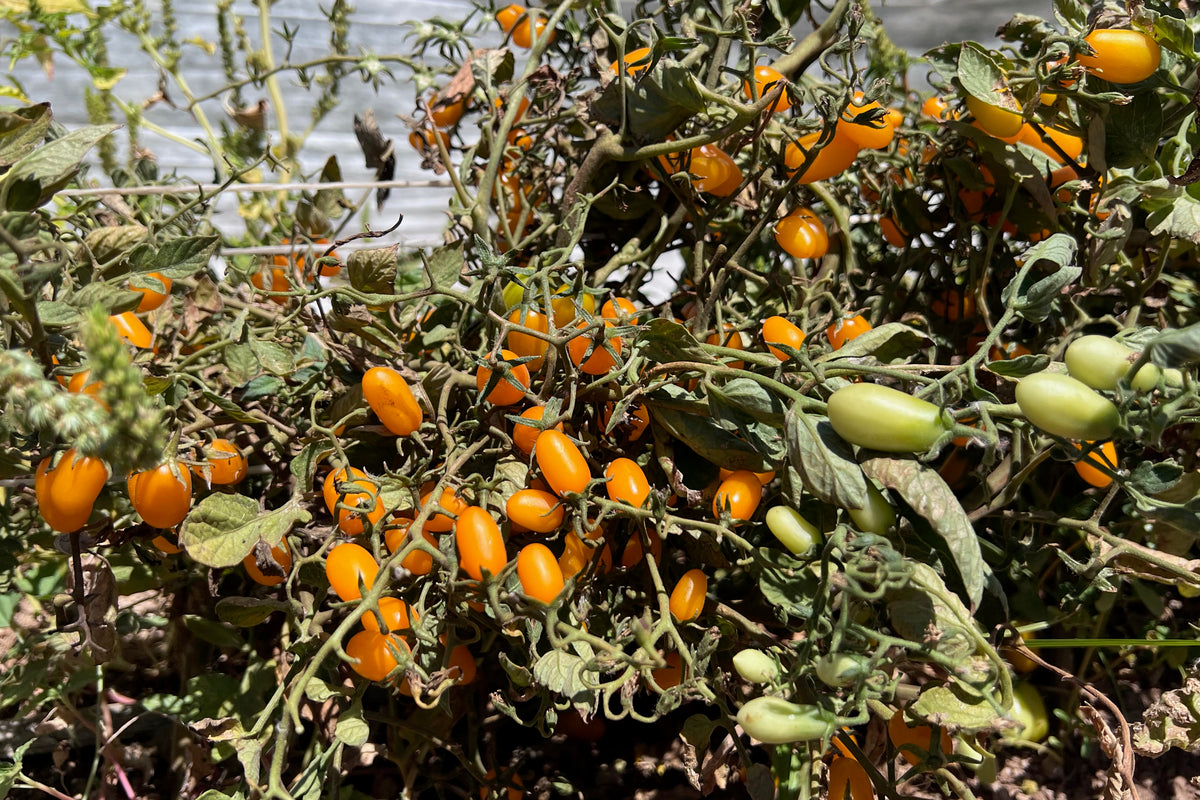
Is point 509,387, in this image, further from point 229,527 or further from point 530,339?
point 229,527

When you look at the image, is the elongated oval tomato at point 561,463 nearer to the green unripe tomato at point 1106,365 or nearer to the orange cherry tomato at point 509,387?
the orange cherry tomato at point 509,387

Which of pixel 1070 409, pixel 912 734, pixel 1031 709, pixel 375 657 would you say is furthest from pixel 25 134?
pixel 1031 709

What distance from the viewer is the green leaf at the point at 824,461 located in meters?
0.49

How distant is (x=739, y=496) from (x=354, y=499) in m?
0.29

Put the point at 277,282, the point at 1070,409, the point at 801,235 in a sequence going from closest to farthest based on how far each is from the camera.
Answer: the point at 1070,409 → the point at 801,235 → the point at 277,282

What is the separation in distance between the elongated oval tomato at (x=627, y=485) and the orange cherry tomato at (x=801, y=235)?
0.93ft

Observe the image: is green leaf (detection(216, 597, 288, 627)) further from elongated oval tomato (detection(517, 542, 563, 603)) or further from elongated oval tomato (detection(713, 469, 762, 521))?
elongated oval tomato (detection(713, 469, 762, 521))

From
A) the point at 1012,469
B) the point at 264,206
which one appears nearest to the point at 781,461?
the point at 1012,469

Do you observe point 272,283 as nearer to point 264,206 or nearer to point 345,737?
point 264,206

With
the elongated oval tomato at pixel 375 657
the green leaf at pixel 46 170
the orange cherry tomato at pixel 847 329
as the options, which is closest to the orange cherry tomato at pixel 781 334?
the orange cherry tomato at pixel 847 329

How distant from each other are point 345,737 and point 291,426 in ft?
0.95

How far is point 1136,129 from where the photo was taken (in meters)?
0.71

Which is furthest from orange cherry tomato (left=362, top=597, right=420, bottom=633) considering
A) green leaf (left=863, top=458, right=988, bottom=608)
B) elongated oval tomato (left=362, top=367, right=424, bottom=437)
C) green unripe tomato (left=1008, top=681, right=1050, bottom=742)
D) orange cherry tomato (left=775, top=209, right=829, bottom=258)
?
green unripe tomato (left=1008, top=681, right=1050, bottom=742)

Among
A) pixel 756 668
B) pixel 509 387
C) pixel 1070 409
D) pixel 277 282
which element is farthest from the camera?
pixel 277 282
